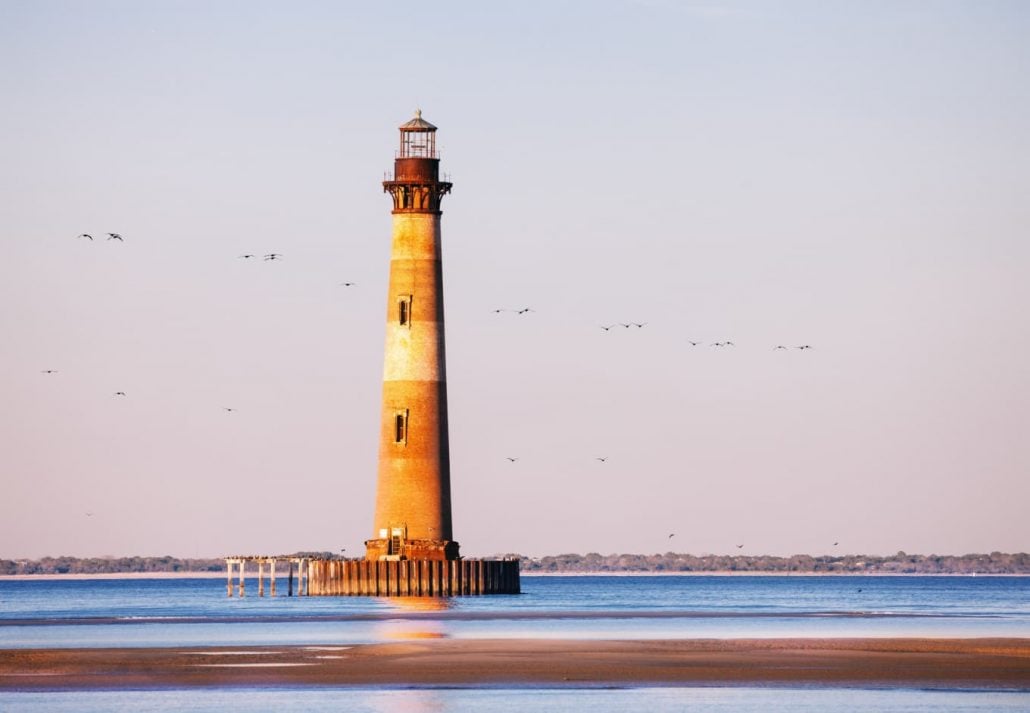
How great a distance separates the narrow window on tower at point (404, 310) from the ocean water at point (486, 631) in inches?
443

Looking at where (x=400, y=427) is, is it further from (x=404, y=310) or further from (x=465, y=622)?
(x=465, y=622)

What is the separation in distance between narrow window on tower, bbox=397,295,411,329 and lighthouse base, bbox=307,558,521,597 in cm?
968


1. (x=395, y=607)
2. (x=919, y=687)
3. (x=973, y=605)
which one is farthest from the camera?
(x=973, y=605)

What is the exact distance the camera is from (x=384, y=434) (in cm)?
8819

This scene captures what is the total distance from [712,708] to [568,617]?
37.7 metres

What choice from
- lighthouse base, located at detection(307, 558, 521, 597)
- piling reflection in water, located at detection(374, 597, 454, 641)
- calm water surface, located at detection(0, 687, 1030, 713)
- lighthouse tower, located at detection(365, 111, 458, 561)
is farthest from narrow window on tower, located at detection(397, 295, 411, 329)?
calm water surface, located at detection(0, 687, 1030, 713)

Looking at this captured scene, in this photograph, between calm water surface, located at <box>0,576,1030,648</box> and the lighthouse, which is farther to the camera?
the lighthouse

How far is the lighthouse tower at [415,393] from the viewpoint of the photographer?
87438 millimetres

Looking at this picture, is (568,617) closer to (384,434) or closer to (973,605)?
(384,434)

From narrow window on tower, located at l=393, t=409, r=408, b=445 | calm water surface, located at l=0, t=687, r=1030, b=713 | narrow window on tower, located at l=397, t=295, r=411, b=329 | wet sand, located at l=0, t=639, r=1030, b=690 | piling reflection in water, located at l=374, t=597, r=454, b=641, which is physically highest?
narrow window on tower, located at l=397, t=295, r=411, b=329

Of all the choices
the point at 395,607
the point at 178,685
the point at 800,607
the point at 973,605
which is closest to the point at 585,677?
the point at 178,685

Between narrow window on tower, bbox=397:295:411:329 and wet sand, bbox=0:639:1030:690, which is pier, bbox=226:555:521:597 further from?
wet sand, bbox=0:639:1030:690

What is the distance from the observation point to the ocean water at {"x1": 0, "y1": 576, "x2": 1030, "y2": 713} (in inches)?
1577

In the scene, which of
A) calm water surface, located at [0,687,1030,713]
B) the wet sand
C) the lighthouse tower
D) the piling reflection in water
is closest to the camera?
calm water surface, located at [0,687,1030,713]
